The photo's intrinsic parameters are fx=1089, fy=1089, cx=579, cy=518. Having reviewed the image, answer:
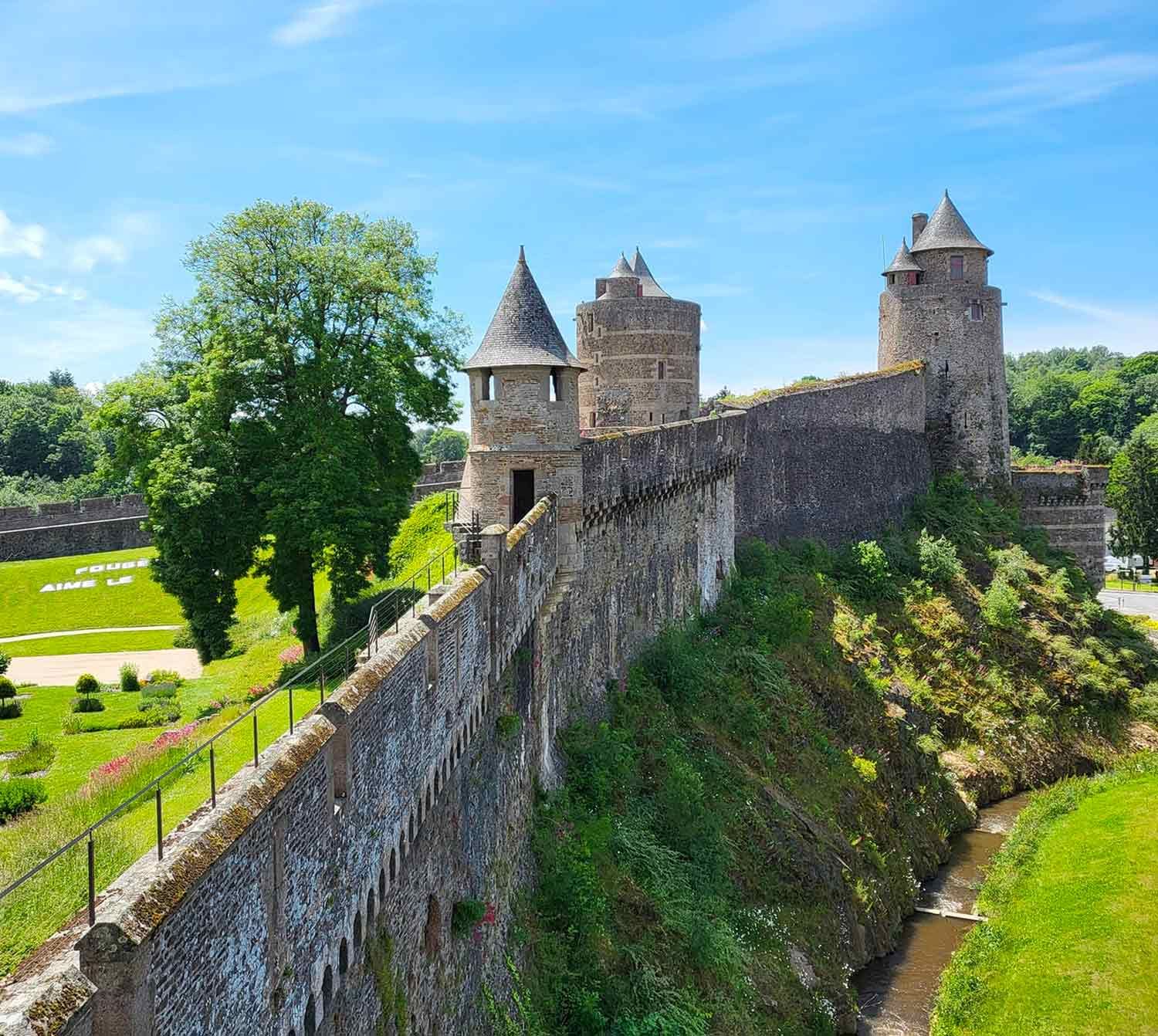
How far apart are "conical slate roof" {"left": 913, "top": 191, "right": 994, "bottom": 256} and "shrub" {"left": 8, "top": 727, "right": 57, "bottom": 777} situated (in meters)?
43.8

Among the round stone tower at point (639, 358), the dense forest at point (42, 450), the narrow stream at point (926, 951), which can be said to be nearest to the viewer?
the narrow stream at point (926, 951)

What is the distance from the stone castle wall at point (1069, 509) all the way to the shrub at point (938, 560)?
8725 mm

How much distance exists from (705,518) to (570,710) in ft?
41.7

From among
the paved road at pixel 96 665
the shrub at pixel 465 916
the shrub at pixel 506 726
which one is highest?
the shrub at pixel 506 726

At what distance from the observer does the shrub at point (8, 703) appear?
789 inches

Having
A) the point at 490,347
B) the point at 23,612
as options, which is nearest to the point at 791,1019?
the point at 490,347

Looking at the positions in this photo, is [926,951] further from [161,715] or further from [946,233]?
[946,233]

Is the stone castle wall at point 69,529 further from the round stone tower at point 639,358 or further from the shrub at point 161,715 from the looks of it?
the shrub at point 161,715

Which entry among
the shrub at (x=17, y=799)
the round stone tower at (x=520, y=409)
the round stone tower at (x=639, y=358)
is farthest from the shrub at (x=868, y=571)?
the shrub at (x=17, y=799)

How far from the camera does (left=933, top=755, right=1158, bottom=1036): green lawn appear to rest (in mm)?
23000

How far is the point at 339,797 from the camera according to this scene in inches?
350

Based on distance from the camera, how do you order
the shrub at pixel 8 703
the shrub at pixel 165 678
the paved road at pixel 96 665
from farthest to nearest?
the paved road at pixel 96 665, the shrub at pixel 165 678, the shrub at pixel 8 703

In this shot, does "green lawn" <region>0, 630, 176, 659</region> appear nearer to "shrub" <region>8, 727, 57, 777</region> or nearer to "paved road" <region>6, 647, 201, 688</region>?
"paved road" <region>6, 647, 201, 688</region>

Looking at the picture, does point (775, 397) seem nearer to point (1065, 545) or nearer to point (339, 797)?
point (1065, 545)
